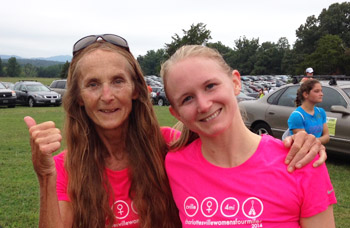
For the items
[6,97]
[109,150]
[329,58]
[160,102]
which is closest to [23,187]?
[109,150]

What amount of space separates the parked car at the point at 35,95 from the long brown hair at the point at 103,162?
68.3ft

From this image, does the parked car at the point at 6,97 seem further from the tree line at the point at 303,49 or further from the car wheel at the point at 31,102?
the tree line at the point at 303,49

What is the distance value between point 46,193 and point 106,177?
0.40 meters

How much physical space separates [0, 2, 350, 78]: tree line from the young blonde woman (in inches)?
574

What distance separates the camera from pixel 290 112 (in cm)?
748

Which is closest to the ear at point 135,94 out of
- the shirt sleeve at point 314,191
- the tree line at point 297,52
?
the shirt sleeve at point 314,191

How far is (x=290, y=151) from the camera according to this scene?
5.49 feet

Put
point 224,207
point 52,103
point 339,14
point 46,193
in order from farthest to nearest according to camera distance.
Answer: point 339,14 < point 52,103 < point 46,193 < point 224,207

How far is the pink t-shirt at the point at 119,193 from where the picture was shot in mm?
2027

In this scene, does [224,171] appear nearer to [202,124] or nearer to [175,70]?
[202,124]

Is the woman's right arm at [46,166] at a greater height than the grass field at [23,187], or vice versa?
the woman's right arm at [46,166]

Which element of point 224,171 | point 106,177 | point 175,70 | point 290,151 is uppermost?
point 175,70

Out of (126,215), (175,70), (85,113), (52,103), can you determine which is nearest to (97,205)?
(126,215)

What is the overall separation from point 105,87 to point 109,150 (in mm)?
420
